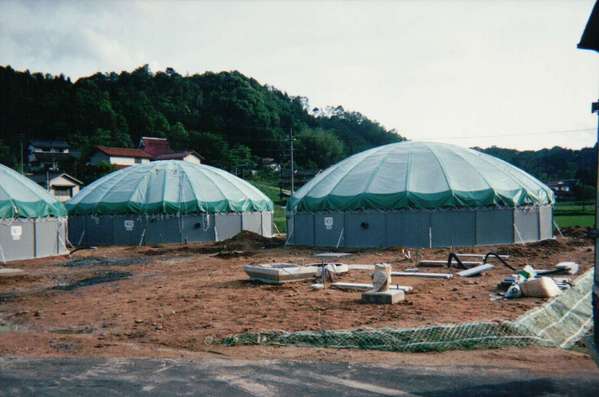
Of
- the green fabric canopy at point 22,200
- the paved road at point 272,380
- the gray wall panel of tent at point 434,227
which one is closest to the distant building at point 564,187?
the gray wall panel of tent at point 434,227

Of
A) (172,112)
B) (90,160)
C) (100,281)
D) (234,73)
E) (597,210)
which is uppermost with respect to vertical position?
(234,73)

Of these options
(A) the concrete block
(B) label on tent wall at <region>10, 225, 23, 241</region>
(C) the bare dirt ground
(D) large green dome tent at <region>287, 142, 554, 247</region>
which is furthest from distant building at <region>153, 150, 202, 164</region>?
(A) the concrete block

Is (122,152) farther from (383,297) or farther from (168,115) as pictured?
(383,297)

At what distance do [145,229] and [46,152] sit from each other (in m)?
68.3

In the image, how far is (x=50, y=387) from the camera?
7.40m

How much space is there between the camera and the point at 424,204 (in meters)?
25.4

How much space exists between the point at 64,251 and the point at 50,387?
23284 millimetres

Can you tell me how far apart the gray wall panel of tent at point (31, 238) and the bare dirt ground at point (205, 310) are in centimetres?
471

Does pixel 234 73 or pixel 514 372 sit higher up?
pixel 234 73

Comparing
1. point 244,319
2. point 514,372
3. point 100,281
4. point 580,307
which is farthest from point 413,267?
point 514,372

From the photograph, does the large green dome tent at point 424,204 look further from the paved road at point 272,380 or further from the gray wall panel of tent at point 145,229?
the paved road at point 272,380

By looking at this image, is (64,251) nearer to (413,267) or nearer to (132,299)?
(132,299)

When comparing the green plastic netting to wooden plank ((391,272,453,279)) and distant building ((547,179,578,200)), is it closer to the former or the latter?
wooden plank ((391,272,453,279))

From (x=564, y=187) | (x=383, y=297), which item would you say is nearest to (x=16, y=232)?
(x=383, y=297)
